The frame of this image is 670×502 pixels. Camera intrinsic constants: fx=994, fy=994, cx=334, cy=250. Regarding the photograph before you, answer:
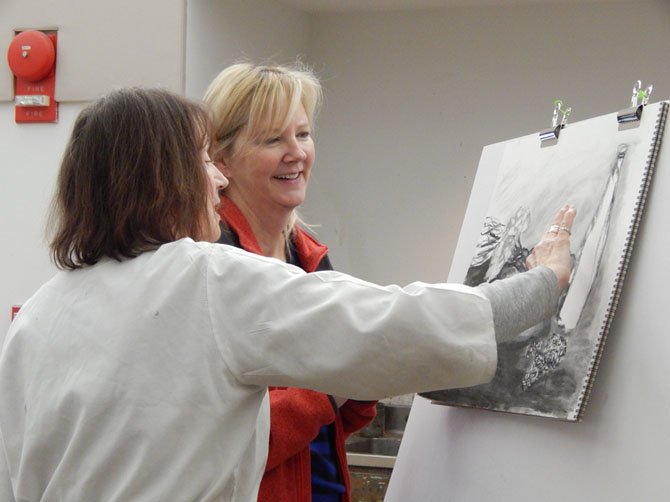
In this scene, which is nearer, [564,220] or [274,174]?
[564,220]

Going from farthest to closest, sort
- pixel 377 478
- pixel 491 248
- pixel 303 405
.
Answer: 1. pixel 377 478
2. pixel 491 248
3. pixel 303 405

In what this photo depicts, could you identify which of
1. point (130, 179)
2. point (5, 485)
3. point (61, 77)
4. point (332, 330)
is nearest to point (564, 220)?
point (332, 330)

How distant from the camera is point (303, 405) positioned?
126 cm

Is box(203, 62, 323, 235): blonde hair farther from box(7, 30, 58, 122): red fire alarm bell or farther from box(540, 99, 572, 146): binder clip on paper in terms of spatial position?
box(7, 30, 58, 122): red fire alarm bell

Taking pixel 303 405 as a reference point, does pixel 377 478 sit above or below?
below

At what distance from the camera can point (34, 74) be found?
2312mm

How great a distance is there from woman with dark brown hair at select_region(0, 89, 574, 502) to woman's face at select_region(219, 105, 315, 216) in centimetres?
43

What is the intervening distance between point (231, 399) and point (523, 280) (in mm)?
340

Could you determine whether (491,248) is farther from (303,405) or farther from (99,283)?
(99,283)

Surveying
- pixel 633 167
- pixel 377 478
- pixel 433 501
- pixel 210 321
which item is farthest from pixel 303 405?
pixel 377 478

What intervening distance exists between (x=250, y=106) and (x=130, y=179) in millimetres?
496

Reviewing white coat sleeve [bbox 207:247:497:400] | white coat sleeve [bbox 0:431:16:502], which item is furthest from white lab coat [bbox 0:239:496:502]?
white coat sleeve [bbox 0:431:16:502]

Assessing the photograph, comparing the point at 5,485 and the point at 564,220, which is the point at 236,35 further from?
the point at 5,485

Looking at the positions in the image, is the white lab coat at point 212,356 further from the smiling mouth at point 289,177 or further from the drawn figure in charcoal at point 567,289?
the smiling mouth at point 289,177
